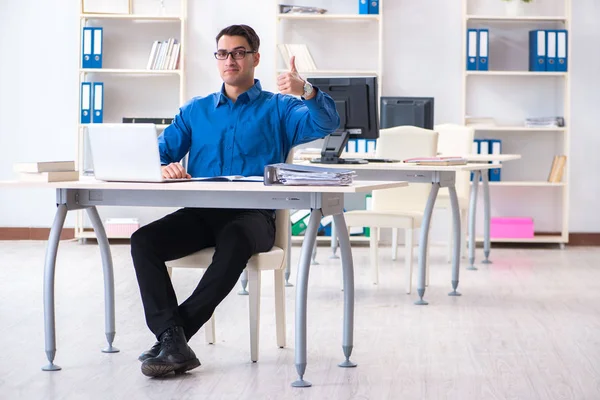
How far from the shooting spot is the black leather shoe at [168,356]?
2873 millimetres

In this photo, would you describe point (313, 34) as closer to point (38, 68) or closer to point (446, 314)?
point (38, 68)

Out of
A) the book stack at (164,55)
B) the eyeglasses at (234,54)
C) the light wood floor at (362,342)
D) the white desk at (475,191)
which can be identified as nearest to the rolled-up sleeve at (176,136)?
the eyeglasses at (234,54)

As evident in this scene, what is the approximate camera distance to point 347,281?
308 centimetres

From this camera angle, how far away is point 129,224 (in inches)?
272

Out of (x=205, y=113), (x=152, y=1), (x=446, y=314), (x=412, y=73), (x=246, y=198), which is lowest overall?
(x=446, y=314)

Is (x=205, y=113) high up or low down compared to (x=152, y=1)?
down

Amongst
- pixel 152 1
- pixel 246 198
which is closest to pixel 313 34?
pixel 152 1

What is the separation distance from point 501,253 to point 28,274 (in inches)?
123

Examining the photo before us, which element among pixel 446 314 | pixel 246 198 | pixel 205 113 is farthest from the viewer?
pixel 446 314

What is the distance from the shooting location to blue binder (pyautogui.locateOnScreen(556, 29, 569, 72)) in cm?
670

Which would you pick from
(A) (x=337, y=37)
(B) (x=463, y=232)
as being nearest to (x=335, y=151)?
(B) (x=463, y=232)

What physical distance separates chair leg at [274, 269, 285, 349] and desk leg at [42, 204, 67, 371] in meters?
0.74

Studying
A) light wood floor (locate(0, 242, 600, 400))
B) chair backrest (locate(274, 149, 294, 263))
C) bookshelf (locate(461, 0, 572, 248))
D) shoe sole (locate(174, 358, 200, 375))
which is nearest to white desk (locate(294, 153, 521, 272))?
light wood floor (locate(0, 242, 600, 400))

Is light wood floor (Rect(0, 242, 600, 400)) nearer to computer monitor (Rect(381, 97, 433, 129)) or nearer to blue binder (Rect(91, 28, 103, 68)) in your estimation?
computer monitor (Rect(381, 97, 433, 129))
